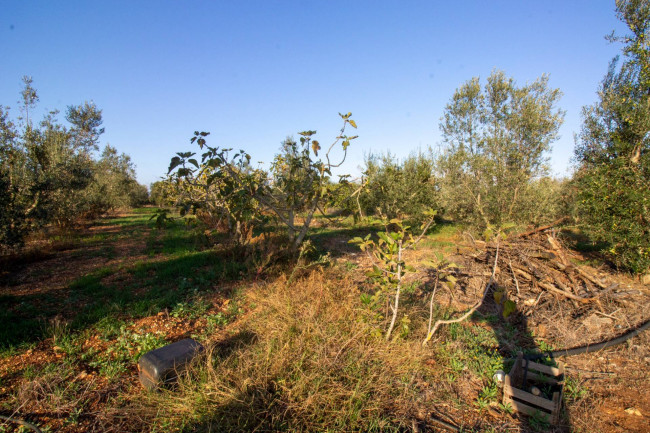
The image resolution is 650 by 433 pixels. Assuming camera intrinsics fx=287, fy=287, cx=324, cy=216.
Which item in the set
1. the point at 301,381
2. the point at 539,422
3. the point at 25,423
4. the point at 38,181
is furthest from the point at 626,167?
the point at 38,181

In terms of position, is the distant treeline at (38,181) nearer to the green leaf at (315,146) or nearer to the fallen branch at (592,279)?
the green leaf at (315,146)

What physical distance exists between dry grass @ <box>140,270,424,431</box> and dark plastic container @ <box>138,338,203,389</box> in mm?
132

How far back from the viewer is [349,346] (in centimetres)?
322

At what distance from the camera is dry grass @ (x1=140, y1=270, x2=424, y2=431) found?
7.82 ft

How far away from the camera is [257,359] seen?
9.57ft

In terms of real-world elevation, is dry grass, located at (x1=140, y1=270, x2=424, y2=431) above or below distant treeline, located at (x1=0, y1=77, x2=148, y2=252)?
below

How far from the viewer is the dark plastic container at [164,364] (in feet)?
8.72

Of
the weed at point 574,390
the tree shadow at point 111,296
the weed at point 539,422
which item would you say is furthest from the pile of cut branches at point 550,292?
the tree shadow at point 111,296

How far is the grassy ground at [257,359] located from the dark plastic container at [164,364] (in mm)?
117

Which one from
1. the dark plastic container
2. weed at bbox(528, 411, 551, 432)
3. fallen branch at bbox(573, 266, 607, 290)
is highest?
fallen branch at bbox(573, 266, 607, 290)

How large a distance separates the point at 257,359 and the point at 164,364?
2.82 ft

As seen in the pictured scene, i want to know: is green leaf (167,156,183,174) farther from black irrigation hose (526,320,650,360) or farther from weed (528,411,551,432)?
black irrigation hose (526,320,650,360)

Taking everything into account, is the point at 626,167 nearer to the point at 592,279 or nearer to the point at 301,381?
the point at 592,279

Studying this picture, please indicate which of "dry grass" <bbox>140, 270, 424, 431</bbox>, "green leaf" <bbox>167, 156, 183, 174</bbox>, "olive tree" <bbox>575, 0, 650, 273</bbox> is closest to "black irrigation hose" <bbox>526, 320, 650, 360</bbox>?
"dry grass" <bbox>140, 270, 424, 431</bbox>
